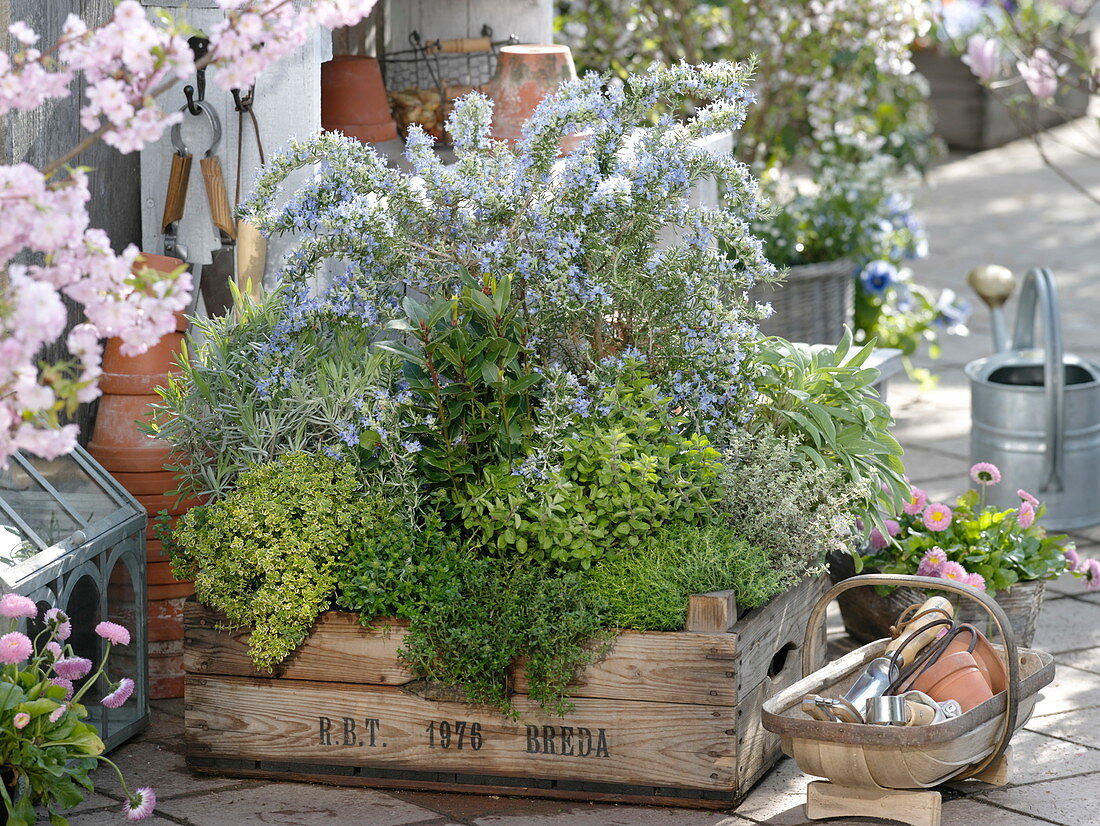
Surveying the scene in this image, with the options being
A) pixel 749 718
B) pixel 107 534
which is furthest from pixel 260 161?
pixel 749 718

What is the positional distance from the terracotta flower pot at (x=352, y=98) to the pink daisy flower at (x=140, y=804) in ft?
6.19

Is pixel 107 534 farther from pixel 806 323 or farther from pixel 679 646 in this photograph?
pixel 806 323

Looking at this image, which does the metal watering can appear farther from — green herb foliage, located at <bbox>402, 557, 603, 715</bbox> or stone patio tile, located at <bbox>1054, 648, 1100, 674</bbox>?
green herb foliage, located at <bbox>402, 557, 603, 715</bbox>

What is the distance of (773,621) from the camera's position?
117 inches

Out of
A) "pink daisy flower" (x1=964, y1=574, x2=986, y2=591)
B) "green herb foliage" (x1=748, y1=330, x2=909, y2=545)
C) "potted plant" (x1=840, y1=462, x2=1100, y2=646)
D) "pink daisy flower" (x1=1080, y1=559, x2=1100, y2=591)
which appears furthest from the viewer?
"pink daisy flower" (x1=1080, y1=559, x2=1100, y2=591)

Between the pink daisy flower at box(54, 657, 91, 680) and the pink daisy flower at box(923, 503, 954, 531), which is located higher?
the pink daisy flower at box(923, 503, 954, 531)

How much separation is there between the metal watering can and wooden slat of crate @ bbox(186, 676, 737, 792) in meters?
2.02

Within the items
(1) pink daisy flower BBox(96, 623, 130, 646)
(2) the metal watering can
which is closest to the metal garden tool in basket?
(1) pink daisy flower BBox(96, 623, 130, 646)

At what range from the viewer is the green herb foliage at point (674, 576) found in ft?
9.05

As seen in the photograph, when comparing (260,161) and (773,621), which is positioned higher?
(260,161)

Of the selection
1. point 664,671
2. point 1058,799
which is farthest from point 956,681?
point 664,671

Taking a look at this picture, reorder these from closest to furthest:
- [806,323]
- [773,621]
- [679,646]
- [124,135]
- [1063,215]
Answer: [124,135] → [679,646] → [773,621] → [806,323] → [1063,215]

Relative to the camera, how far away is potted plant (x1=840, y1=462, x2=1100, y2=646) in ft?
11.3

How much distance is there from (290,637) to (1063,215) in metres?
7.79
